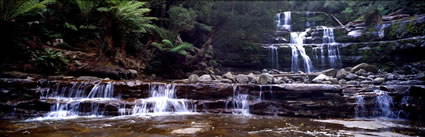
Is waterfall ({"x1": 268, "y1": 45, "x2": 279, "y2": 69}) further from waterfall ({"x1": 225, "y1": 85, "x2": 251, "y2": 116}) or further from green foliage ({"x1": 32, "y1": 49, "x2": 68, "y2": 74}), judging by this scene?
green foliage ({"x1": 32, "y1": 49, "x2": 68, "y2": 74})

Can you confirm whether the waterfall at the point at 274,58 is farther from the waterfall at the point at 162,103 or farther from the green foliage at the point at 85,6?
the green foliage at the point at 85,6

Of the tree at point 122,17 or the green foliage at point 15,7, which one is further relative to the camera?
the tree at point 122,17

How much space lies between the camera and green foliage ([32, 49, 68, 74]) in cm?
612

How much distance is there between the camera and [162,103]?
4703 millimetres

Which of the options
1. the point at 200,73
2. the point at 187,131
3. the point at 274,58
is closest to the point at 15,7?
the point at 187,131

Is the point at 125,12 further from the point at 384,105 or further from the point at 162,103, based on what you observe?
the point at 384,105

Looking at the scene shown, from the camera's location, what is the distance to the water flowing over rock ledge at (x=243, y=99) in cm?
418

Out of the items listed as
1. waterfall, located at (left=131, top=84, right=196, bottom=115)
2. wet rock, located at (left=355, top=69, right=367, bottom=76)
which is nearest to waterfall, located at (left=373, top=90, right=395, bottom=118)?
waterfall, located at (left=131, top=84, right=196, bottom=115)

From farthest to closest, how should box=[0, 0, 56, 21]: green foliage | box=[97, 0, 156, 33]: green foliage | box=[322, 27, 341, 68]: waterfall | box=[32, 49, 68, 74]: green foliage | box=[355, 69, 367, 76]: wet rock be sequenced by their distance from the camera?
1. box=[322, 27, 341, 68]: waterfall
2. box=[355, 69, 367, 76]: wet rock
3. box=[97, 0, 156, 33]: green foliage
4. box=[32, 49, 68, 74]: green foliage
5. box=[0, 0, 56, 21]: green foliage

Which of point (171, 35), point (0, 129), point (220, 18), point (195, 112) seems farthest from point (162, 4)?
point (0, 129)

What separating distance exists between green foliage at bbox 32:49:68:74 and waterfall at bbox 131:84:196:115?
3.57 metres

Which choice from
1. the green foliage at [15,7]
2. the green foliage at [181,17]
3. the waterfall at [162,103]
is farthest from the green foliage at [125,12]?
the waterfall at [162,103]

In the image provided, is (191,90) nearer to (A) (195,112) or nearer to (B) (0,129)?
(A) (195,112)

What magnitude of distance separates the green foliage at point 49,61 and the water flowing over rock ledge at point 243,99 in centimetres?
194
